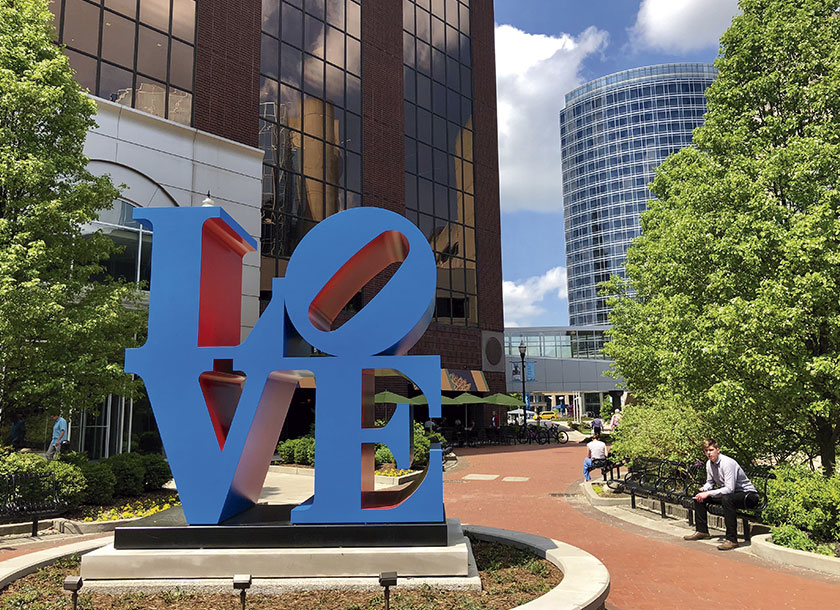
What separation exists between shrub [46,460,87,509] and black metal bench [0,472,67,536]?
0.14 m

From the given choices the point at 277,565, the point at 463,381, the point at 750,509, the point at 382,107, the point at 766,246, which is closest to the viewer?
the point at 277,565

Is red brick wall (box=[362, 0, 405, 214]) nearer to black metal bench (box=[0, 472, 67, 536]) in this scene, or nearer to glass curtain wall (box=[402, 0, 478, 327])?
glass curtain wall (box=[402, 0, 478, 327])

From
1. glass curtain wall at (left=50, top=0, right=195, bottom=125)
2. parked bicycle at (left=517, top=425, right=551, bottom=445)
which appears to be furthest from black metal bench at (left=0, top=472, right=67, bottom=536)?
parked bicycle at (left=517, top=425, right=551, bottom=445)

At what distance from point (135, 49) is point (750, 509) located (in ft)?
72.2

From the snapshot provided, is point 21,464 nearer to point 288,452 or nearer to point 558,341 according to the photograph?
point 288,452

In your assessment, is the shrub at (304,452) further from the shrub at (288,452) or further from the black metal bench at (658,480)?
the black metal bench at (658,480)

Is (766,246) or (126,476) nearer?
(766,246)

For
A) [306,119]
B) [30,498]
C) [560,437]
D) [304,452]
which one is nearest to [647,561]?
[30,498]

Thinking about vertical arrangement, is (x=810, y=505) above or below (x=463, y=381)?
below

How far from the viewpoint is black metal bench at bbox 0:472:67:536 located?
10.5m

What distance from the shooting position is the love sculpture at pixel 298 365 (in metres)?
6.93

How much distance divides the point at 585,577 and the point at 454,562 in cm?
132

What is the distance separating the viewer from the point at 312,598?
6.06 meters

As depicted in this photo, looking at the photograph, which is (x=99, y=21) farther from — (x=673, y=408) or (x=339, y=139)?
(x=673, y=408)
